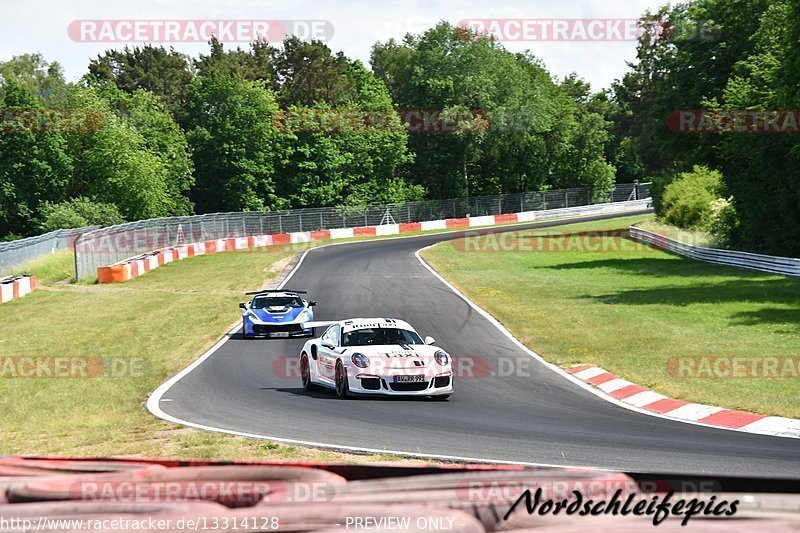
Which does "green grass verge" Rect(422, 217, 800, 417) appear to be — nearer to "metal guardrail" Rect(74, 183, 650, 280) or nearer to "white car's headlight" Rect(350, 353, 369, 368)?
"white car's headlight" Rect(350, 353, 369, 368)

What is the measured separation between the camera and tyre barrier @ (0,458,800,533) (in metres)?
5.60

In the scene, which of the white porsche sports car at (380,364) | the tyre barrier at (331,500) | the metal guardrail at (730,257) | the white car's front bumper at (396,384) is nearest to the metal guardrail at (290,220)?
the metal guardrail at (730,257)

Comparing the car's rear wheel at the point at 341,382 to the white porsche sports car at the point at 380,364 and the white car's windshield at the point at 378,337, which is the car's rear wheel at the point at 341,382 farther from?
the white car's windshield at the point at 378,337

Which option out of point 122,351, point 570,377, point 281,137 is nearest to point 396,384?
point 570,377

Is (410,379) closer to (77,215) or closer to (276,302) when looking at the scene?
(276,302)

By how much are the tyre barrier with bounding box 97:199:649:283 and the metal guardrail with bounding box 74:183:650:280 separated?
1.16 meters

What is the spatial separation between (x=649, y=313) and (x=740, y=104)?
16615 millimetres

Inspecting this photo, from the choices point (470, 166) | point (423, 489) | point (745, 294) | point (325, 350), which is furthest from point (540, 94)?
point (423, 489)

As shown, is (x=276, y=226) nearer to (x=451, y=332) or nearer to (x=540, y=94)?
(x=540, y=94)

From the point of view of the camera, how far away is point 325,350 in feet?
58.2

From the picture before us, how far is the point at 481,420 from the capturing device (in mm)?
14461

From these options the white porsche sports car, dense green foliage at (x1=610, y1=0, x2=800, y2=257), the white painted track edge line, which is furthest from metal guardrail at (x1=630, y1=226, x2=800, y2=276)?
the white porsche sports car

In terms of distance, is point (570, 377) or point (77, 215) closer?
point (570, 377)

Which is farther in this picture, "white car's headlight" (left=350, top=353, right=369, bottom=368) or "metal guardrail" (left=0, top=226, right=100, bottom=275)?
"metal guardrail" (left=0, top=226, right=100, bottom=275)
